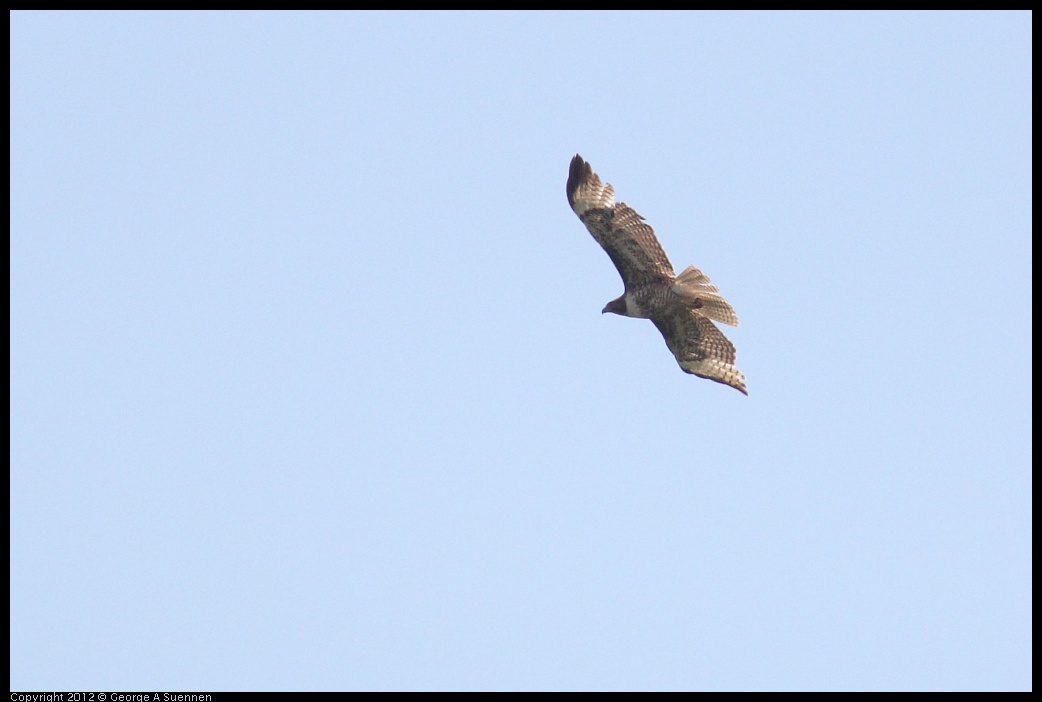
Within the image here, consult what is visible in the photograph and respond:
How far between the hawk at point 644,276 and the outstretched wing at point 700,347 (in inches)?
0.5

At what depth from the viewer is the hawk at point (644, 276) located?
1631 centimetres

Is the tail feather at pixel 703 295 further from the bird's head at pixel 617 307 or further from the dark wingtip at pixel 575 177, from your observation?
the dark wingtip at pixel 575 177

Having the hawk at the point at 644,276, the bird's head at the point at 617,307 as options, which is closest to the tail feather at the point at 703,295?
the hawk at the point at 644,276

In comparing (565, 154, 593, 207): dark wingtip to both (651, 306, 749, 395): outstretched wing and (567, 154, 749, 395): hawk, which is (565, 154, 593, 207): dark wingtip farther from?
(651, 306, 749, 395): outstretched wing

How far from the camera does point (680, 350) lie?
17719mm

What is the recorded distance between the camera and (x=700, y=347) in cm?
1761

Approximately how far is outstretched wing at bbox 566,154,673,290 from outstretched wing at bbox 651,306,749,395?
89cm

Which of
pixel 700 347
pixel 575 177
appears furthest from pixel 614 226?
pixel 700 347

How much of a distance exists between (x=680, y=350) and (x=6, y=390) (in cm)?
794

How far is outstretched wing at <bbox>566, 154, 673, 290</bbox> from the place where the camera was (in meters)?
16.3

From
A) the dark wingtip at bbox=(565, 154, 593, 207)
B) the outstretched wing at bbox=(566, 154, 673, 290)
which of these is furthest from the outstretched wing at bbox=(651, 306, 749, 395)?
the dark wingtip at bbox=(565, 154, 593, 207)
